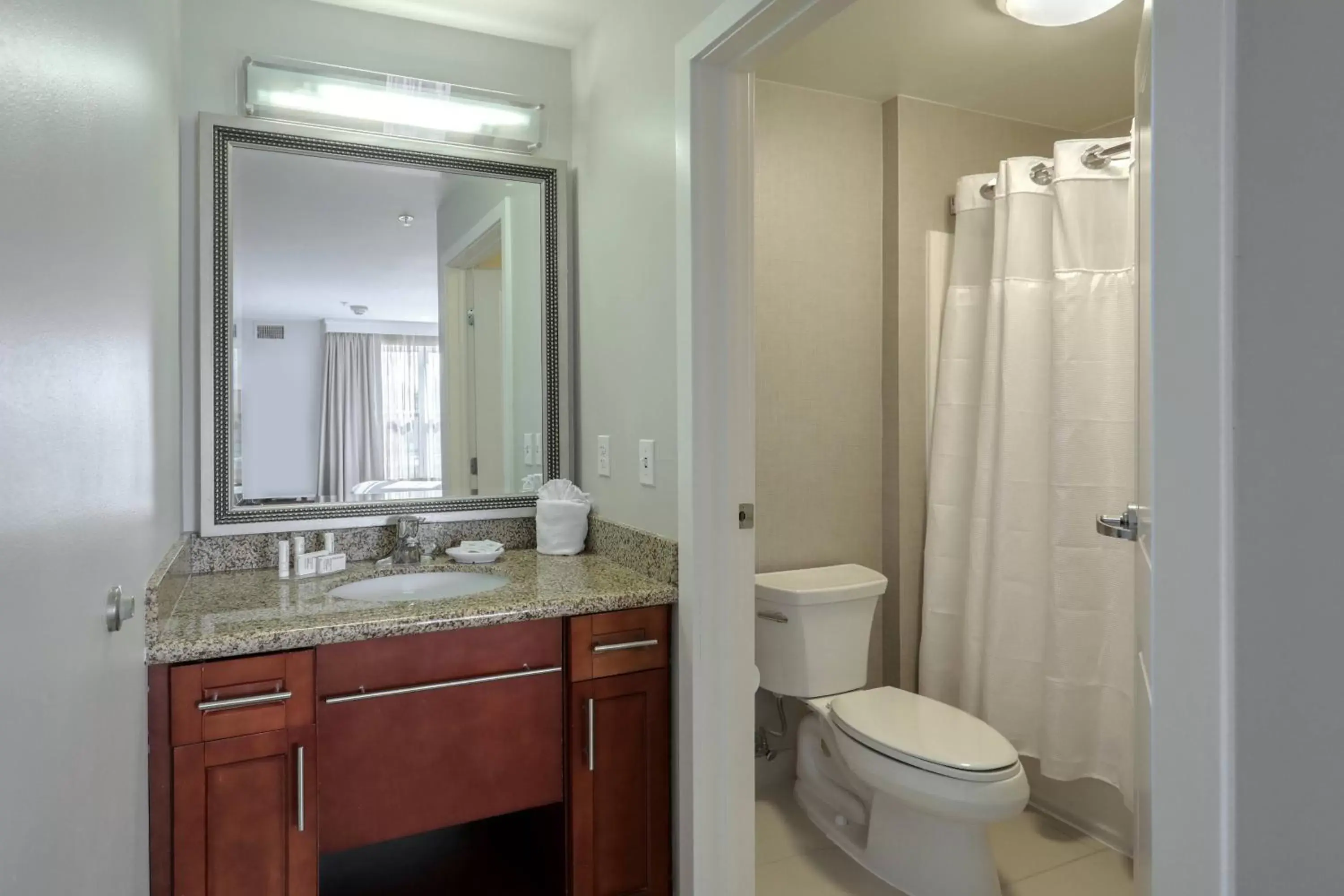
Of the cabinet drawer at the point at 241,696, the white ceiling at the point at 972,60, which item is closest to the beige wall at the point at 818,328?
the white ceiling at the point at 972,60

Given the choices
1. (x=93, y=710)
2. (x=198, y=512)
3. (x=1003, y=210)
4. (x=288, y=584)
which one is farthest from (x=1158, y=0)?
(x=198, y=512)

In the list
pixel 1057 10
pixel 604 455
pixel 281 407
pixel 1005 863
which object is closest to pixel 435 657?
pixel 604 455

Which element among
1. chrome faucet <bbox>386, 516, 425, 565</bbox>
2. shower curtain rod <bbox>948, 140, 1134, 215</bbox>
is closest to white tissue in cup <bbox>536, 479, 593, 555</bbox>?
chrome faucet <bbox>386, 516, 425, 565</bbox>

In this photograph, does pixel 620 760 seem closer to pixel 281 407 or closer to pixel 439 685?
pixel 439 685

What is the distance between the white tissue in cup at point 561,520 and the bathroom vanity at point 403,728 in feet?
0.89

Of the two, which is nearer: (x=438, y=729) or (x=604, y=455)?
(x=438, y=729)

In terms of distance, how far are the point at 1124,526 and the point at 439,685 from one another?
132 cm

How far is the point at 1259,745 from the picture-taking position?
73cm

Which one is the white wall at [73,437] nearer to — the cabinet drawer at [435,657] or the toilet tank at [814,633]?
the cabinet drawer at [435,657]

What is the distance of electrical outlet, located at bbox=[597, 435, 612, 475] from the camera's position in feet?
7.03

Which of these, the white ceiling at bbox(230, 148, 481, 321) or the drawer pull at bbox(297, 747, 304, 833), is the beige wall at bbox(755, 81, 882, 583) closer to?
the white ceiling at bbox(230, 148, 481, 321)

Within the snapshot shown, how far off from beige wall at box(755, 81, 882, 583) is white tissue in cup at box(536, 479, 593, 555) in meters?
0.64

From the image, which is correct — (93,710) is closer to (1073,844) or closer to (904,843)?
(904,843)

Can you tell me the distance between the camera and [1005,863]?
220 cm
